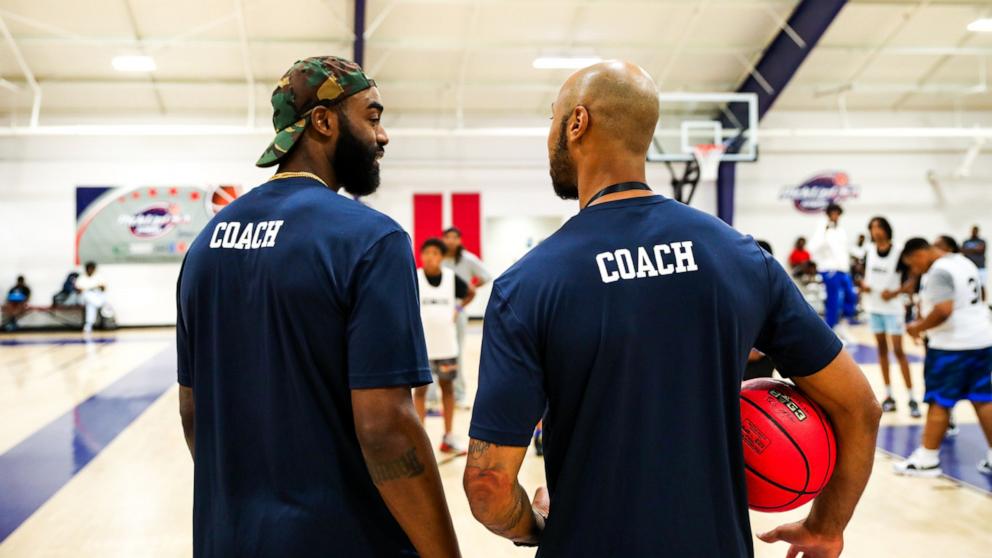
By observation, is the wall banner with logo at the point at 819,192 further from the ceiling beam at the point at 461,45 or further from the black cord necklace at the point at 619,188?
the black cord necklace at the point at 619,188

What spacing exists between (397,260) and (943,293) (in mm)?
4849

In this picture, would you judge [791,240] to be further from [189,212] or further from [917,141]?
[189,212]

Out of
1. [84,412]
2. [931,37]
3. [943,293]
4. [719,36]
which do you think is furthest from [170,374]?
[931,37]

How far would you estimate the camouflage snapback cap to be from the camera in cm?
150

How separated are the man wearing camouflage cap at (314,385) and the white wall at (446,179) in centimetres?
1330

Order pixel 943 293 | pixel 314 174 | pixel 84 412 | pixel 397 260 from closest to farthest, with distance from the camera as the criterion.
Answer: pixel 397 260, pixel 314 174, pixel 943 293, pixel 84 412

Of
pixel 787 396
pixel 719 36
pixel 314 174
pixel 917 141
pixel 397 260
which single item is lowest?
pixel 787 396

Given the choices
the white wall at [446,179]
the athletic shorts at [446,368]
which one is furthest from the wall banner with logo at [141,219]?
the athletic shorts at [446,368]

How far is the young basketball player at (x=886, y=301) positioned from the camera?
6.72 metres

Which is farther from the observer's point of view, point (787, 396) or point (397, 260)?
point (787, 396)

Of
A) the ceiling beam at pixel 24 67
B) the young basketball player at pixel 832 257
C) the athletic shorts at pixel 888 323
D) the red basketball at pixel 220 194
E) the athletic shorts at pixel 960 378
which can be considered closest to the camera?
the athletic shorts at pixel 960 378

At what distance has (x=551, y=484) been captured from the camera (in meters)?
1.40

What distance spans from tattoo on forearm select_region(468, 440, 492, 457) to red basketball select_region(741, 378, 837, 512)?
561mm

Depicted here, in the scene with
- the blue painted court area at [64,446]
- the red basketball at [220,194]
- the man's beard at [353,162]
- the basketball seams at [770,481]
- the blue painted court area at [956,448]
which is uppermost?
the red basketball at [220,194]
